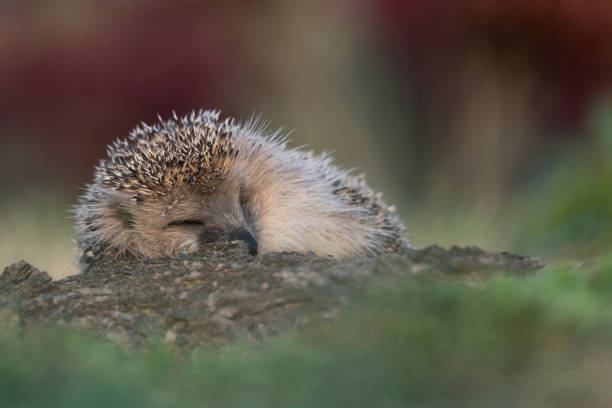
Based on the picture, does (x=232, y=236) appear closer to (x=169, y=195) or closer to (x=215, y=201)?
(x=215, y=201)

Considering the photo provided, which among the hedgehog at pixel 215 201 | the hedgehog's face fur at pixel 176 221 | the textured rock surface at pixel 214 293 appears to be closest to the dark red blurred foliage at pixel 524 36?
the hedgehog at pixel 215 201

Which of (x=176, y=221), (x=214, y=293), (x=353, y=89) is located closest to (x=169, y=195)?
(x=176, y=221)

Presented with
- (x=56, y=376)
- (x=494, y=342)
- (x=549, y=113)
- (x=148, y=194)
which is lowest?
(x=56, y=376)

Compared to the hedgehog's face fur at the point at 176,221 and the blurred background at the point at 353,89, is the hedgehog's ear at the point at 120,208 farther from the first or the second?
the blurred background at the point at 353,89

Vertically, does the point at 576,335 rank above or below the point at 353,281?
below

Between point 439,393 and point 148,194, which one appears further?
point 148,194

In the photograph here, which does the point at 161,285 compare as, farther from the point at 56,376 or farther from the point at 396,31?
the point at 396,31

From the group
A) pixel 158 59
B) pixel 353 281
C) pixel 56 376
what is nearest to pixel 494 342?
pixel 353 281
